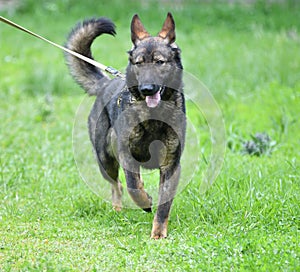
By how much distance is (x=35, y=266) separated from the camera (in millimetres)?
3973

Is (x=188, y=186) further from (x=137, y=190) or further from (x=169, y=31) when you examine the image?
(x=169, y=31)

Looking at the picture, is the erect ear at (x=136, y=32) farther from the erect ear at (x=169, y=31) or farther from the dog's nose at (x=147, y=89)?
the dog's nose at (x=147, y=89)

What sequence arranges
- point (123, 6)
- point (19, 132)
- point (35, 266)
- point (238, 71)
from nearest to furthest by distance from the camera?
point (35, 266) → point (19, 132) → point (238, 71) → point (123, 6)

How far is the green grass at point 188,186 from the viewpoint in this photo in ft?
14.0

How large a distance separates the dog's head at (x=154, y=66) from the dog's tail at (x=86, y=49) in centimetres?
90

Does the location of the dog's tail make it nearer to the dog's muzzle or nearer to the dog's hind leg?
the dog's hind leg

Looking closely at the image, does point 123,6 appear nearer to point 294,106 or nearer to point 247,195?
point 294,106

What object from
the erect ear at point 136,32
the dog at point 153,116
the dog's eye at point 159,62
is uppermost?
the erect ear at point 136,32

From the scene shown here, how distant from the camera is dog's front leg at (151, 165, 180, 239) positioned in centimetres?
482

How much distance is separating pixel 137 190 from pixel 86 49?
5.90 feet

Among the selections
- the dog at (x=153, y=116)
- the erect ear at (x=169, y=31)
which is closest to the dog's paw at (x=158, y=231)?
the dog at (x=153, y=116)

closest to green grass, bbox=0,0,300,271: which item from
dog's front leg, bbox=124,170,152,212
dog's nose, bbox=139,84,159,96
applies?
dog's front leg, bbox=124,170,152,212

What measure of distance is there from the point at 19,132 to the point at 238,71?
4045 mm

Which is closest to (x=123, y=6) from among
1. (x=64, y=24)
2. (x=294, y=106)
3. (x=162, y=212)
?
(x=64, y=24)
